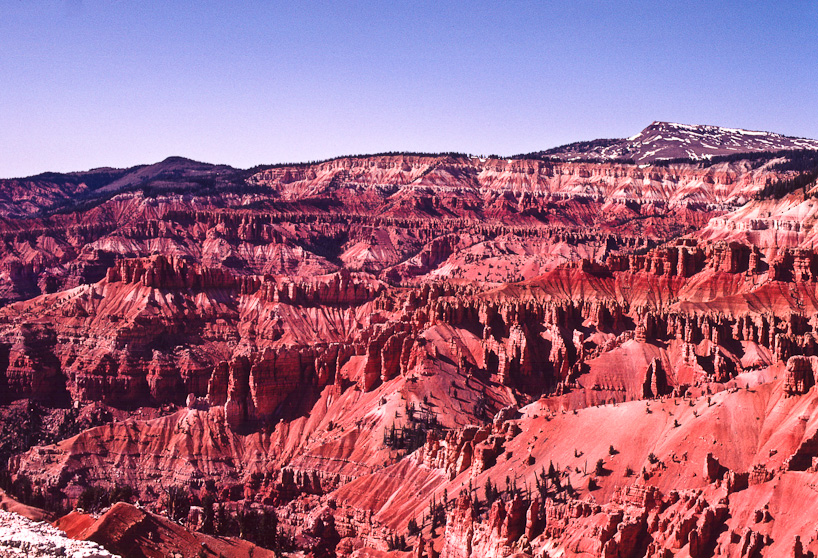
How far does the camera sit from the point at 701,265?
542 ft

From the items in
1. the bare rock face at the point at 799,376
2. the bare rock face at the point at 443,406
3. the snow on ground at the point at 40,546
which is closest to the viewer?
the snow on ground at the point at 40,546

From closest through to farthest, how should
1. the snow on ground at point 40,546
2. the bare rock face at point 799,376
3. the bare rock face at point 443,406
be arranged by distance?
the snow on ground at point 40,546
the bare rock face at point 443,406
the bare rock face at point 799,376

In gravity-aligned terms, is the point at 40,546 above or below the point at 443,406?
above

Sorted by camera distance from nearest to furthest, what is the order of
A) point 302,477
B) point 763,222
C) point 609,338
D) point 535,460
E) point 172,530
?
1. point 172,530
2. point 535,460
3. point 302,477
4. point 609,338
5. point 763,222

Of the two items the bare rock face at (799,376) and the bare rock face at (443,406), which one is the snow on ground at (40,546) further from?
the bare rock face at (799,376)

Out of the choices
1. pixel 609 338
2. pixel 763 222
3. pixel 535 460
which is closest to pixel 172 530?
pixel 535 460

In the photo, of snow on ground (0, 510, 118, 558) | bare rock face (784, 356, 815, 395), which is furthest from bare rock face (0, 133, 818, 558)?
snow on ground (0, 510, 118, 558)

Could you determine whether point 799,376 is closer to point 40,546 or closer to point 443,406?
point 443,406

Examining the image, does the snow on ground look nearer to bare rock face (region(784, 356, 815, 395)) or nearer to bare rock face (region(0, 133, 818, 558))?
bare rock face (region(0, 133, 818, 558))

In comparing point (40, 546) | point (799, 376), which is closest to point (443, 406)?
point (799, 376)

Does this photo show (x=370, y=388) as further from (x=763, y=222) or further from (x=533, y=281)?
(x=763, y=222)

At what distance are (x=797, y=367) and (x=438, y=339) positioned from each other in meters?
62.6

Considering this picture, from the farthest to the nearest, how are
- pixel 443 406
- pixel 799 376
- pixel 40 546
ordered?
pixel 443 406, pixel 799 376, pixel 40 546

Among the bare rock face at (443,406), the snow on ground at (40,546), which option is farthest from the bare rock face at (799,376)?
the snow on ground at (40,546)
